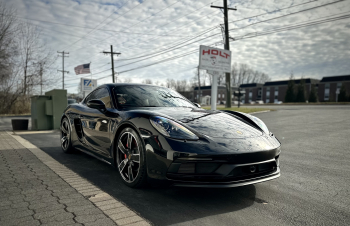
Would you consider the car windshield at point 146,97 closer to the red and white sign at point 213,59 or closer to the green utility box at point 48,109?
the green utility box at point 48,109

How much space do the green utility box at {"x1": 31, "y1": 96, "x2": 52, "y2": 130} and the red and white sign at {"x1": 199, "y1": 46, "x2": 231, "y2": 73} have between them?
10017mm

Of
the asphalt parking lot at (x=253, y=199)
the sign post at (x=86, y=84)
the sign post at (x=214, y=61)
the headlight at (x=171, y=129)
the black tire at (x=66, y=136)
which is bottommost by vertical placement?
the asphalt parking lot at (x=253, y=199)

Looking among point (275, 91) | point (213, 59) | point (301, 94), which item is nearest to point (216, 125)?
point (213, 59)

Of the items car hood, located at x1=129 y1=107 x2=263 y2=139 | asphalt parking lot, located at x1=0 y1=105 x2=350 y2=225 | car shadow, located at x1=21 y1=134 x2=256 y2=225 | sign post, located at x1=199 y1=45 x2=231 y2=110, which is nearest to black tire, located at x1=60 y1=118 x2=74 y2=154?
asphalt parking lot, located at x1=0 y1=105 x2=350 y2=225

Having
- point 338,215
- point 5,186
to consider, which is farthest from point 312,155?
point 5,186

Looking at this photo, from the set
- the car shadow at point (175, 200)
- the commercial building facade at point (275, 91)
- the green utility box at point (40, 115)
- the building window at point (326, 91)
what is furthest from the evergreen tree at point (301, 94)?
the car shadow at point (175, 200)

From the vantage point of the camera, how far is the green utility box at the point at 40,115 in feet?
35.4

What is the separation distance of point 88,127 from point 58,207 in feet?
6.35

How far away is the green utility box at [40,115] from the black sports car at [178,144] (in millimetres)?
7956

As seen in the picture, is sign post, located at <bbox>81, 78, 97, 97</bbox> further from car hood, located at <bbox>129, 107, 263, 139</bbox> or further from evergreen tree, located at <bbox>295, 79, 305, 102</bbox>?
evergreen tree, located at <bbox>295, 79, 305, 102</bbox>

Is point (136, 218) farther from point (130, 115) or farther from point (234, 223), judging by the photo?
point (130, 115)

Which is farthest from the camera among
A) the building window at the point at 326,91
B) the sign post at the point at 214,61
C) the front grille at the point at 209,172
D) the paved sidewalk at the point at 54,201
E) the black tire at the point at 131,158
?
the building window at the point at 326,91

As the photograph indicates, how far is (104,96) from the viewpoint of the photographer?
4.23 m

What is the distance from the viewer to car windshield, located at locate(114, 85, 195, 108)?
3.88 metres
